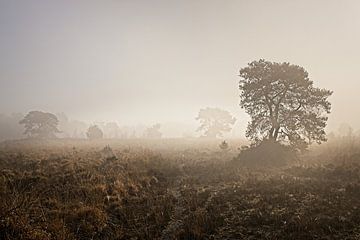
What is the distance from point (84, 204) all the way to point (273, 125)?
21533 millimetres

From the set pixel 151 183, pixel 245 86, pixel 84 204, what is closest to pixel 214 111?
pixel 245 86

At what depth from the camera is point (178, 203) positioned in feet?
46.2

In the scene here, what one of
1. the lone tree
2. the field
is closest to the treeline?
the lone tree

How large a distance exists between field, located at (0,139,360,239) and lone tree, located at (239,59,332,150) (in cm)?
710

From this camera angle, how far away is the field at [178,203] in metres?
9.70

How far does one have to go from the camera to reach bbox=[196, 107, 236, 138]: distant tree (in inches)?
3332

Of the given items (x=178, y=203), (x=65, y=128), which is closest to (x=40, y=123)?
(x=65, y=128)

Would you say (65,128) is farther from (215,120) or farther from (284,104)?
(284,104)

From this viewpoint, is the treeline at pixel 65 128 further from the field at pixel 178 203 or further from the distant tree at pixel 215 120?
Result: the field at pixel 178 203

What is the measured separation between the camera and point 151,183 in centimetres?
1836

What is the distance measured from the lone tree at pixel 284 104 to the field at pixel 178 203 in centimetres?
710

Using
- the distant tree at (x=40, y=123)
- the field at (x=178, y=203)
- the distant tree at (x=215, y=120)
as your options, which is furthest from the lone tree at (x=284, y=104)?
the distant tree at (x=40, y=123)

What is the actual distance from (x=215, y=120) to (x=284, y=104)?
187ft

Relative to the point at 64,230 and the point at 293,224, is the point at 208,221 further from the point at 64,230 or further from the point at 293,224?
the point at 64,230
